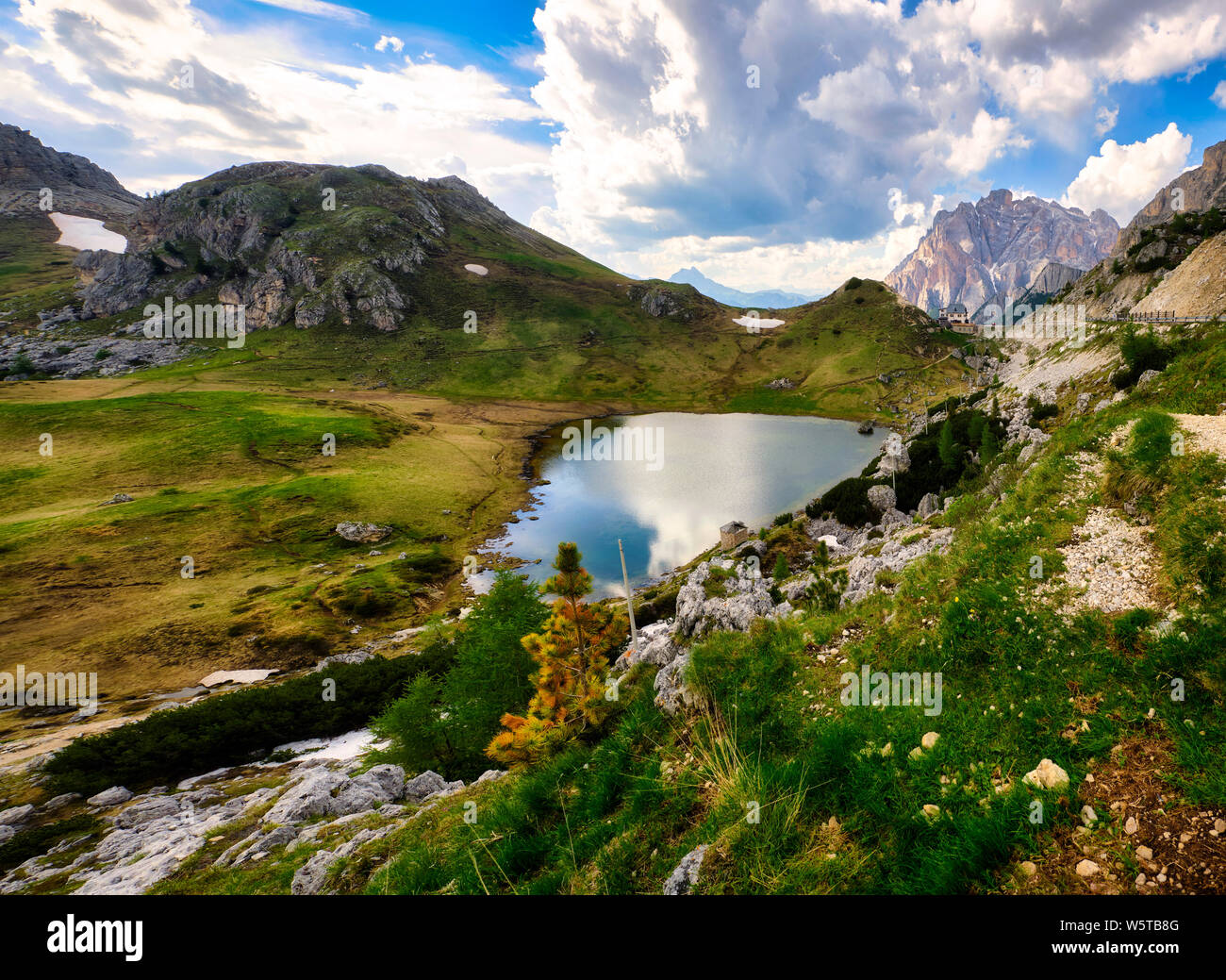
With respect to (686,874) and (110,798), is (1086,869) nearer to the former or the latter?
(686,874)

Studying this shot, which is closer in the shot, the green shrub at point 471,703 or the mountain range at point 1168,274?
the green shrub at point 471,703

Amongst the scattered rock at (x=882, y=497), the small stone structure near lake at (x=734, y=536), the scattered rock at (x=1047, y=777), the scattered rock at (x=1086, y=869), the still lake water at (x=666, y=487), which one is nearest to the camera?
the scattered rock at (x=1086, y=869)

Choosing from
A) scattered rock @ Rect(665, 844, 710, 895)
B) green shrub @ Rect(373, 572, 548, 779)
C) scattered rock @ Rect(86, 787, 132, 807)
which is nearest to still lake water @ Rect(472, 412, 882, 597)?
green shrub @ Rect(373, 572, 548, 779)

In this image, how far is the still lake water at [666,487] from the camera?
2489 inches

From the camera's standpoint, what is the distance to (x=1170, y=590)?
20.1 feet

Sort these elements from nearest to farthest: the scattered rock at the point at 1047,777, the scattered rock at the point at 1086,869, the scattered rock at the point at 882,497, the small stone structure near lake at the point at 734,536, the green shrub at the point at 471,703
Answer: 1. the scattered rock at the point at 1086,869
2. the scattered rock at the point at 1047,777
3. the green shrub at the point at 471,703
4. the scattered rock at the point at 882,497
5. the small stone structure near lake at the point at 734,536

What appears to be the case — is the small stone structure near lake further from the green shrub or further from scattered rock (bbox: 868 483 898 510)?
the green shrub

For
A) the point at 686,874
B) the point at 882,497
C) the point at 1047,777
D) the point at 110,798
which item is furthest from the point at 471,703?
the point at 882,497

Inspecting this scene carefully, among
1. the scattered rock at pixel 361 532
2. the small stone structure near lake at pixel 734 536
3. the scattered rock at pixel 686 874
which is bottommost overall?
the scattered rock at pixel 361 532

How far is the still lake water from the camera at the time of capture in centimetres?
6322

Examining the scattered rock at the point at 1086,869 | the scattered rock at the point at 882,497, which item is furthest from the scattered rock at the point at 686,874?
the scattered rock at the point at 882,497

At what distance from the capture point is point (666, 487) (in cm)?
8412

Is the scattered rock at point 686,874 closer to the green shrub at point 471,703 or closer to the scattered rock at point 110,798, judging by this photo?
the green shrub at point 471,703
